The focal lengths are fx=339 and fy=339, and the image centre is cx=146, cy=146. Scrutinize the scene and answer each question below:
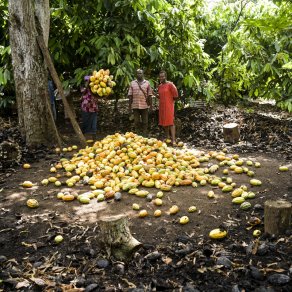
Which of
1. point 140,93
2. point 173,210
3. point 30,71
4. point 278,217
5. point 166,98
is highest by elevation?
point 30,71

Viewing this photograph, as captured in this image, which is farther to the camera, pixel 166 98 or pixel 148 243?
pixel 166 98

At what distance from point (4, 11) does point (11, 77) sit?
1649mm

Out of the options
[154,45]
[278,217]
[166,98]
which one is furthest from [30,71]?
[278,217]

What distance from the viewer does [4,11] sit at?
7281mm

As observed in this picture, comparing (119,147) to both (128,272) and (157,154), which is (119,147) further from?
(128,272)

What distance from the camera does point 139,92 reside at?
6.27m

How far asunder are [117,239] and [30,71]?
4069mm

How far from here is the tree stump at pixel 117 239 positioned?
106 inches

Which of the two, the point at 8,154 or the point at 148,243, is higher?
the point at 8,154

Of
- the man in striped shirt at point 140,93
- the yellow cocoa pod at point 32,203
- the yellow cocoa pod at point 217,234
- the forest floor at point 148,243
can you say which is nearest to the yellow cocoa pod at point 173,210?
the forest floor at point 148,243

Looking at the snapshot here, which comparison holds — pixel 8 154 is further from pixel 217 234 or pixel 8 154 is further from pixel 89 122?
pixel 217 234

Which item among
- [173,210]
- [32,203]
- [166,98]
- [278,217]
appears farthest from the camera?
[166,98]

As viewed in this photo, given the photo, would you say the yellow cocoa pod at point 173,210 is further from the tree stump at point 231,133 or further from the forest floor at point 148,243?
the tree stump at point 231,133

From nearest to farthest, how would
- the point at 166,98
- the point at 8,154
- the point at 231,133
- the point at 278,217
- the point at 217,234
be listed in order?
the point at 278,217, the point at 217,234, the point at 8,154, the point at 166,98, the point at 231,133
